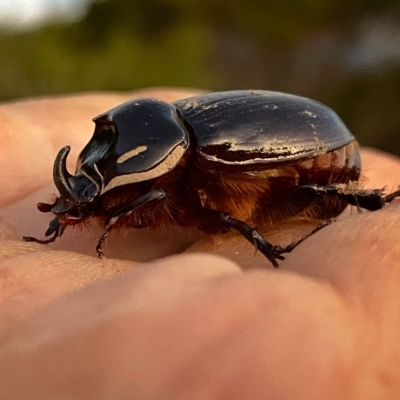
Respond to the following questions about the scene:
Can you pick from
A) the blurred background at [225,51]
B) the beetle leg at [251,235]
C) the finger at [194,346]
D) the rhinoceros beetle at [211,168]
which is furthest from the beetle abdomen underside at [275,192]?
the blurred background at [225,51]

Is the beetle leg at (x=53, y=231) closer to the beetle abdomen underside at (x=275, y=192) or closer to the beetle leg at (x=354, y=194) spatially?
the beetle abdomen underside at (x=275, y=192)

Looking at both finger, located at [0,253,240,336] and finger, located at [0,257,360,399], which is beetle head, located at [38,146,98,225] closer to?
finger, located at [0,253,240,336]

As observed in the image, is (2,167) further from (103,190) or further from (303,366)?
(303,366)

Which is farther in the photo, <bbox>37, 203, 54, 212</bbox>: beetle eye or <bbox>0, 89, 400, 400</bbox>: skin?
<bbox>37, 203, 54, 212</bbox>: beetle eye

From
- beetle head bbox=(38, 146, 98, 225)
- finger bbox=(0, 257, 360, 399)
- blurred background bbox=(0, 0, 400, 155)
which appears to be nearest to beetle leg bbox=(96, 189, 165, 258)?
beetle head bbox=(38, 146, 98, 225)

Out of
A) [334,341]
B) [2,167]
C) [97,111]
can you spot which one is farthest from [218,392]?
[97,111]

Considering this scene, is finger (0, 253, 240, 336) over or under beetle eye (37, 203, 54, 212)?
over

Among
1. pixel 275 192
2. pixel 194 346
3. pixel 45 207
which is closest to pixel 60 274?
pixel 194 346
